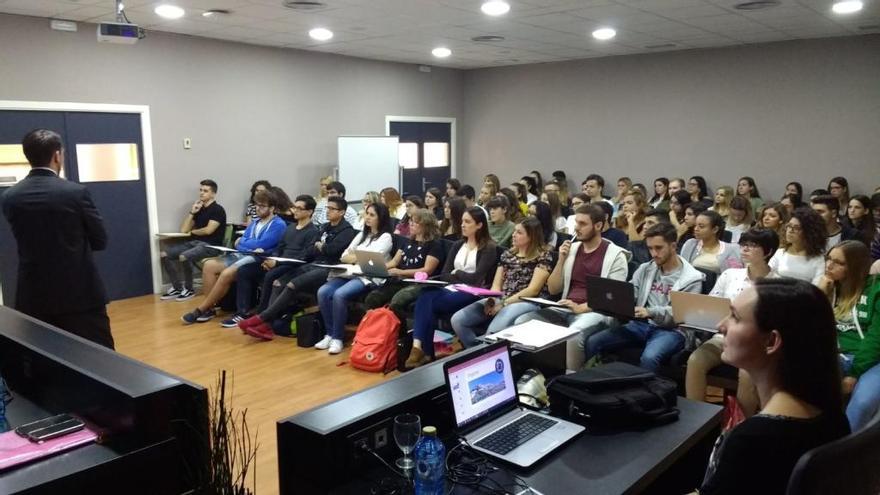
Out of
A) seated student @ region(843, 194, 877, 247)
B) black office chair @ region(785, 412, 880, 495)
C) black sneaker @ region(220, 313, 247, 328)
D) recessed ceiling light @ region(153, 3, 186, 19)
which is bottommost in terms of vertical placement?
black sneaker @ region(220, 313, 247, 328)

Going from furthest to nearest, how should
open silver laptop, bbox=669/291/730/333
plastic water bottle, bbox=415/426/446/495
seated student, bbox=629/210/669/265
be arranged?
seated student, bbox=629/210/669/265 → open silver laptop, bbox=669/291/730/333 → plastic water bottle, bbox=415/426/446/495

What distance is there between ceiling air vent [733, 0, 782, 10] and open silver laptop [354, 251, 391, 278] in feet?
12.3

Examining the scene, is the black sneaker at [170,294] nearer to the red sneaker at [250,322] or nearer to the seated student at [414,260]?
the red sneaker at [250,322]

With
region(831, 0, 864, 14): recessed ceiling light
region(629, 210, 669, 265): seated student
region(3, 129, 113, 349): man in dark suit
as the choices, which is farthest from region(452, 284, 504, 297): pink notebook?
region(831, 0, 864, 14): recessed ceiling light

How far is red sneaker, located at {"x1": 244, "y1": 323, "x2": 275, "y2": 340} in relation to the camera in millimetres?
5340

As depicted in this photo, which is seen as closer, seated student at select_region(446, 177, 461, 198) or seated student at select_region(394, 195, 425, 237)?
seated student at select_region(394, 195, 425, 237)

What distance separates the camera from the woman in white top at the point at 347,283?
5.16 m

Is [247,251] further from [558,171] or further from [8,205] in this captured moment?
[558,171]

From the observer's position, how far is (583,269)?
421 centimetres

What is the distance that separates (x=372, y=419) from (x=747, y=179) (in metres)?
7.39

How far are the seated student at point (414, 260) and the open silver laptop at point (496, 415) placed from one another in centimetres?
285

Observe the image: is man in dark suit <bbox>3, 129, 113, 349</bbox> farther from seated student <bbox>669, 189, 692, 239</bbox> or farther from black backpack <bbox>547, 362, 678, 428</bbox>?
seated student <bbox>669, 189, 692, 239</bbox>

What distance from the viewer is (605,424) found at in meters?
2.04

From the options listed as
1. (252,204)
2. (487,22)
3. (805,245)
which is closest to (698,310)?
(805,245)
